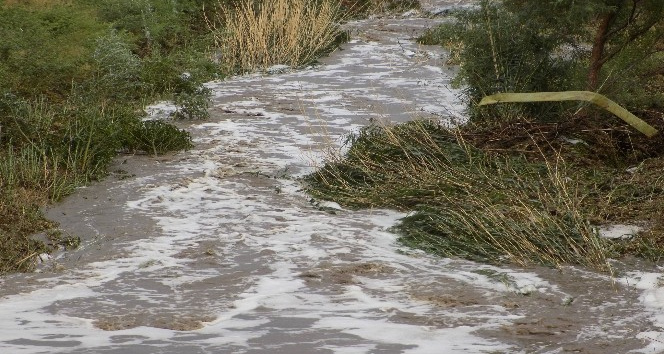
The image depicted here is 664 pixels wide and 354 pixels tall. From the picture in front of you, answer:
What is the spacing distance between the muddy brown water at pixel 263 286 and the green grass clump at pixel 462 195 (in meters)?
0.19

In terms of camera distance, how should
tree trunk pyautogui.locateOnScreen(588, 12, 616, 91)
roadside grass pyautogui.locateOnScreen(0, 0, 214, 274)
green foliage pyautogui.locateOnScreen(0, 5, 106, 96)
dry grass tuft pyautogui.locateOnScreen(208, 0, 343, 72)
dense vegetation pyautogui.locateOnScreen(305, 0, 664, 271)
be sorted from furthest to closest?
dry grass tuft pyautogui.locateOnScreen(208, 0, 343, 72), green foliage pyautogui.locateOnScreen(0, 5, 106, 96), tree trunk pyautogui.locateOnScreen(588, 12, 616, 91), roadside grass pyautogui.locateOnScreen(0, 0, 214, 274), dense vegetation pyautogui.locateOnScreen(305, 0, 664, 271)

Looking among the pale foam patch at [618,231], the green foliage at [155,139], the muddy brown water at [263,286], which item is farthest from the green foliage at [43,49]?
the pale foam patch at [618,231]

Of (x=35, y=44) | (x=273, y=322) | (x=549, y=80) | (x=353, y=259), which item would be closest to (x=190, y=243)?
(x=353, y=259)

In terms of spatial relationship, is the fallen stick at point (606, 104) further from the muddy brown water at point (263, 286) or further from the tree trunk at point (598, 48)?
the muddy brown water at point (263, 286)

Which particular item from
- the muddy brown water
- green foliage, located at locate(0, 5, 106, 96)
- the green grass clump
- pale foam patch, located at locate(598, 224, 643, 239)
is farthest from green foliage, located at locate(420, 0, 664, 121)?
green foliage, located at locate(0, 5, 106, 96)

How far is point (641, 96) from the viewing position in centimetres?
1058

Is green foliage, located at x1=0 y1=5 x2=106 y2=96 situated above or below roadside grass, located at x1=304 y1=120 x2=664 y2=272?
above

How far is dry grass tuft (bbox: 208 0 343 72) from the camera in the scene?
15.6m

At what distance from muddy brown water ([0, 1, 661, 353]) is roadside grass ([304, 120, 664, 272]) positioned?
7.4 inches

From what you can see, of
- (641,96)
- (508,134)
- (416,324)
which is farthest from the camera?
(641,96)

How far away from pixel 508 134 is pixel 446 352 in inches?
175

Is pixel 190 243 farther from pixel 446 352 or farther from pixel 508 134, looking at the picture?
pixel 508 134

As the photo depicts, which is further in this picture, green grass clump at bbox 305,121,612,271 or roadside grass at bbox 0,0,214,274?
roadside grass at bbox 0,0,214,274

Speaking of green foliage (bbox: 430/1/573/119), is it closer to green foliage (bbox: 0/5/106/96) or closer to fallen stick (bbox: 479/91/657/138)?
fallen stick (bbox: 479/91/657/138)
